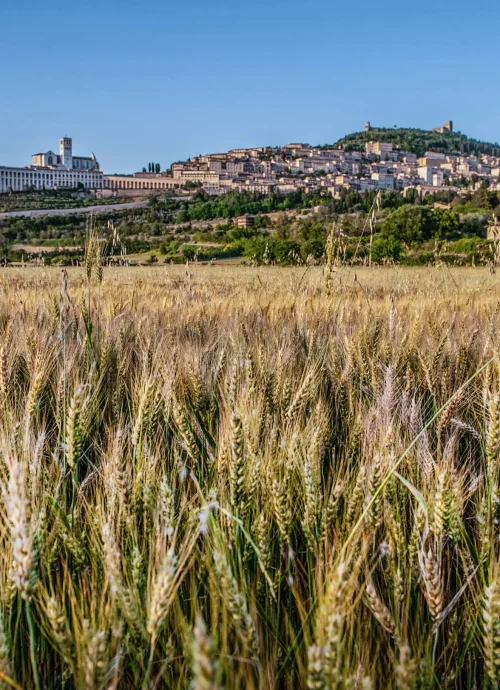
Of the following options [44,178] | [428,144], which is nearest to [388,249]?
[44,178]

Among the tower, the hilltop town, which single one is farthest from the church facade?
the hilltop town

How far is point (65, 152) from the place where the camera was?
509 ft

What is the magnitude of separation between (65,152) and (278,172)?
2247 inches

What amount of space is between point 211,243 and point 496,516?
5359 centimetres

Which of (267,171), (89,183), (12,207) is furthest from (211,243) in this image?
(267,171)

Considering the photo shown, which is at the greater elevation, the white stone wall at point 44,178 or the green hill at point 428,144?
the green hill at point 428,144

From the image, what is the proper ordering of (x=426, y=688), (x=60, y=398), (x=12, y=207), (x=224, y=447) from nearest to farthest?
(x=426, y=688) < (x=224, y=447) < (x=60, y=398) < (x=12, y=207)

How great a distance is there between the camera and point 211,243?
53781 mm

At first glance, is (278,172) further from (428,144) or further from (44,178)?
(428,144)

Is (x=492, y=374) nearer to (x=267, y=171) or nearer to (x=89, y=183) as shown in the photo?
(x=89, y=183)

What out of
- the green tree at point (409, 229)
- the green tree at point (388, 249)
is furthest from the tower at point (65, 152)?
the green tree at point (388, 249)

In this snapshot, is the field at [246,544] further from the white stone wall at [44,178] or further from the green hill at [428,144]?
the green hill at [428,144]

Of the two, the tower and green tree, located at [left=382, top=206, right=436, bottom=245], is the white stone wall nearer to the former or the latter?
the tower

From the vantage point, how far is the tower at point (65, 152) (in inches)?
6063
